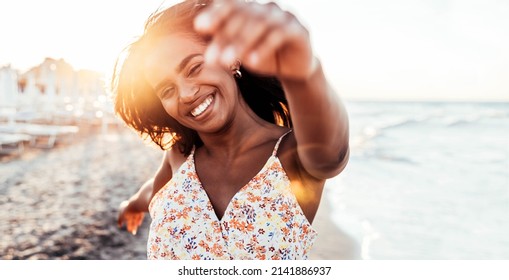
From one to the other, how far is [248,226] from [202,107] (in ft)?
1.28

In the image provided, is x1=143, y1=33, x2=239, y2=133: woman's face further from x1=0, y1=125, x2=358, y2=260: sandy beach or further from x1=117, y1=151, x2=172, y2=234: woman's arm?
x1=0, y1=125, x2=358, y2=260: sandy beach

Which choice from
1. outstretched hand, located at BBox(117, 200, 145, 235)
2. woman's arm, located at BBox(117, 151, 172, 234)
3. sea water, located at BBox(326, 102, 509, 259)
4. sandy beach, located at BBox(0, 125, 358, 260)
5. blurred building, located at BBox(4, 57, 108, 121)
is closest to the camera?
woman's arm, located at BBox(117, 151, 172, 234)

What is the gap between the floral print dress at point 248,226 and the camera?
5.32 feet

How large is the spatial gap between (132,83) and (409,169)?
9.53m

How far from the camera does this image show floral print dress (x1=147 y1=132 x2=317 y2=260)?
1.62 metres

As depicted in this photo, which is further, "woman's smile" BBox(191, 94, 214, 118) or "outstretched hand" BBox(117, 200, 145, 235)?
"outstretched hand" BBox(117, 200, 145, 235)

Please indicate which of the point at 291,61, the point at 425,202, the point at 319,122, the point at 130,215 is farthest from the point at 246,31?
the point at 425,202

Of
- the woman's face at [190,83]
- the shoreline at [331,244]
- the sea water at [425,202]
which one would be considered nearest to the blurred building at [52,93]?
the sea water at [425,202]

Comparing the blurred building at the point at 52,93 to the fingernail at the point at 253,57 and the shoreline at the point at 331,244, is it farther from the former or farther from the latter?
the fingernail at the point at 253,57

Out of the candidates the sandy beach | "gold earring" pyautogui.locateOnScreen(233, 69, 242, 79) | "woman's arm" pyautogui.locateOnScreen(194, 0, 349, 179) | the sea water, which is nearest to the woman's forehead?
"gold earring" pyautogui.locateOnScreen(233, 69, 242, 79)

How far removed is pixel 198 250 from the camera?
167cm

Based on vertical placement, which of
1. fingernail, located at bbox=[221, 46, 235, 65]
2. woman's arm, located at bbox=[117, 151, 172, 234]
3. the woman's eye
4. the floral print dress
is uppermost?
fingernail, located at bbox=[221, 46, 235, 65]

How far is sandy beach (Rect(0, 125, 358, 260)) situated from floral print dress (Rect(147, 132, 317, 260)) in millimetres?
703

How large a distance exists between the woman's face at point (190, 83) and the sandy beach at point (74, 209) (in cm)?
73
